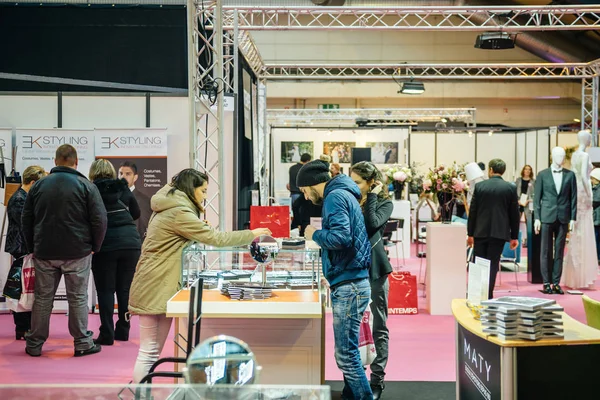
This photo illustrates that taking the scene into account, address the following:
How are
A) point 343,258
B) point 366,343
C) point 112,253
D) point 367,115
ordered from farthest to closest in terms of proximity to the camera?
point 367,115 → point 112,253 → point 366,343 → point 343,258

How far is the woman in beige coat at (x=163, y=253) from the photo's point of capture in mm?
3688

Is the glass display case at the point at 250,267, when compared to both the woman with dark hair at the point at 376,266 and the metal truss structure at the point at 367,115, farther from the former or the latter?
the metal truss structure at the point at 367,115

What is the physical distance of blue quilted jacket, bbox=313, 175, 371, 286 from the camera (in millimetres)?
3447

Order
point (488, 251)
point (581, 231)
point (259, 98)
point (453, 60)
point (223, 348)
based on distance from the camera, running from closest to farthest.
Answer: point (223, 348), point (488, 251), point (581, 231), point (259, 98), point (453, 60)

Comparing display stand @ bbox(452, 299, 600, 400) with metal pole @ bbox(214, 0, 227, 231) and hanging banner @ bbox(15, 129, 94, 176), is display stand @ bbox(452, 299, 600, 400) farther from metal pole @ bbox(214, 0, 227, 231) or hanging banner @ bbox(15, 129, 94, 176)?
hanging banner @ bbox(15, 129, 94, 176)

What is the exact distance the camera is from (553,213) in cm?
788

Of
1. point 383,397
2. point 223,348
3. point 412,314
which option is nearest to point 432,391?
point 383,397

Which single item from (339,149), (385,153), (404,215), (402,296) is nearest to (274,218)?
(402,296)

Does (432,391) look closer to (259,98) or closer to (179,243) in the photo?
(179,243)

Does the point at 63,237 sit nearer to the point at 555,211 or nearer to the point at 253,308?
the point at 253,308

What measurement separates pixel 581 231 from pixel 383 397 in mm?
5045

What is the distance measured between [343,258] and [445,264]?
3.61m

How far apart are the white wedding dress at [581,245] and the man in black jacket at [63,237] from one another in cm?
576

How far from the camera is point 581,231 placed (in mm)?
8336
